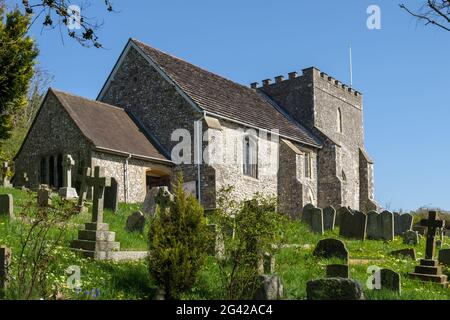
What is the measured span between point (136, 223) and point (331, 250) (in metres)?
4.86

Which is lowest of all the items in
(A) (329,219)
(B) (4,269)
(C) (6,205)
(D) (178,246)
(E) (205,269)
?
(E) (205,269)

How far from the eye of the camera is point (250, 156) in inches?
1016

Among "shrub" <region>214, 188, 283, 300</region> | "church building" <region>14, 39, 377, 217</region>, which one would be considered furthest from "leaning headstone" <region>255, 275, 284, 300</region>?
"church building" <region>14, 39, 377, 217</region>

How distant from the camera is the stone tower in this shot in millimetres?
30828

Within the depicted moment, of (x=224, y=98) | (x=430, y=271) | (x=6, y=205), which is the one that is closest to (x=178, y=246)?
(x=430, y=271)

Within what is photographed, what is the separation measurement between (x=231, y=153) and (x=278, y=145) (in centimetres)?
437

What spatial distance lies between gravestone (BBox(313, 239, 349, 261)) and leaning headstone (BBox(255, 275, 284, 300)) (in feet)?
12.3

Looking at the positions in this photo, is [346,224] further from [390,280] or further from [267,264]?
[390,280]

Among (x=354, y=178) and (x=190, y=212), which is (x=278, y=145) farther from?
(x=190, y=212)

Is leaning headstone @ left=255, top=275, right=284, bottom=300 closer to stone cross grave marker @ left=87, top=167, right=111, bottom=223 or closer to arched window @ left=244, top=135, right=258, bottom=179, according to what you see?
stone cross grave marker @ left=87, top=167, right=111, bottom=223

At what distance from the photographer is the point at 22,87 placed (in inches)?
949
